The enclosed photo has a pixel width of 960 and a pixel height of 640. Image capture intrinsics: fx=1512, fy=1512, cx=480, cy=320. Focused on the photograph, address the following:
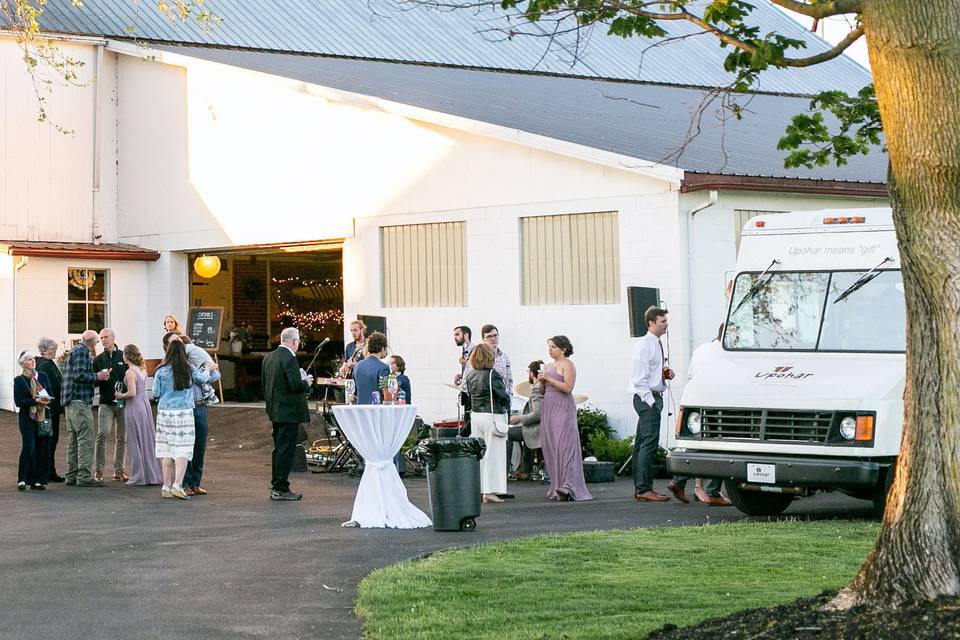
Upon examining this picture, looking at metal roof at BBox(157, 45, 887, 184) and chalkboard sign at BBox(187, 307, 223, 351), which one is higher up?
metal roof at BBox(157, 45, 887, 184)

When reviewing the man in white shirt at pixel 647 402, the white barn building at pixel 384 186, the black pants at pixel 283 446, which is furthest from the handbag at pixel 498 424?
the white barn building at pixel 384 186

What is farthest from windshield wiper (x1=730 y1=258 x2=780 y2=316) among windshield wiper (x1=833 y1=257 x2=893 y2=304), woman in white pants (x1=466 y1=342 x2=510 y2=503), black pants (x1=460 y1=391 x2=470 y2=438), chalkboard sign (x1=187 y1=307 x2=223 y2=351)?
chalkboard sign (x1=187 y1=307 x2=223 y2=351)

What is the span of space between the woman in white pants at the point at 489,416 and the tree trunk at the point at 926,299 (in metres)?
8.20

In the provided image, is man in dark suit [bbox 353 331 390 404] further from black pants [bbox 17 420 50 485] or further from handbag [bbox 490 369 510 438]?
black pants [bbox 17 420 50 485]

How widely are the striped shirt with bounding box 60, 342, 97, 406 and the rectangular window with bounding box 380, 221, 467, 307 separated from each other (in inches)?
252

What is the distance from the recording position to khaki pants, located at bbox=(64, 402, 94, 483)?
664 inches

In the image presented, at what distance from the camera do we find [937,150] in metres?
7.13

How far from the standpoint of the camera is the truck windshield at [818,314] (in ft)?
42.5

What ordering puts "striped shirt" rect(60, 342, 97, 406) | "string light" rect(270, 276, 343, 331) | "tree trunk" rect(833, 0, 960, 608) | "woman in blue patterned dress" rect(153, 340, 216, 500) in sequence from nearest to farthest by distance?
"tree trunk" rect(833, 0, 960, 608)
"woman in blue patterned dress" rect(153, 340, 216, 500)
"striped shirt" rect(60, 342, 97, 406)
"string light" rect(270, 276, 343, 331)

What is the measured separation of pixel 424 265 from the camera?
2217 cm

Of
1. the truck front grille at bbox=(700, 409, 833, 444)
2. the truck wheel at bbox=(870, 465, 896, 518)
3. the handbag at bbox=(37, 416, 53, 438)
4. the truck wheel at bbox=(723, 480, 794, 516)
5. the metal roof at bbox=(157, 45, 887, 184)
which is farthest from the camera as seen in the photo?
the metal roof at bbox=(157, 45, 887, 184)

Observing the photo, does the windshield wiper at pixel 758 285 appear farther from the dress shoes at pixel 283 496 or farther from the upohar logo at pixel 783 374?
the dress shoes at pixel 283 496

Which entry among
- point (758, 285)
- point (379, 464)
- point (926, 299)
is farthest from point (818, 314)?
point (926, 299)

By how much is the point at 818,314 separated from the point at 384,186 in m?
10.5
